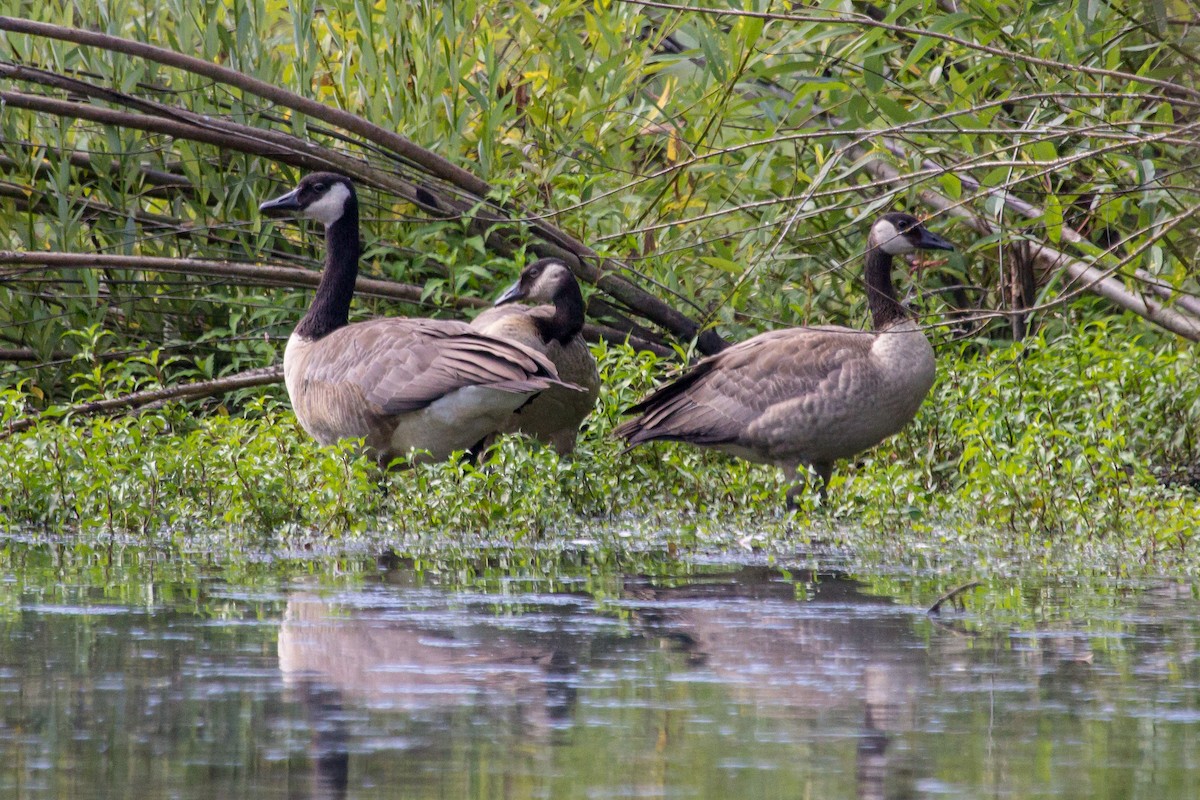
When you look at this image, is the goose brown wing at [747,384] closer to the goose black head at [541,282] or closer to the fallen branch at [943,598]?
the goose black head at [541,282]

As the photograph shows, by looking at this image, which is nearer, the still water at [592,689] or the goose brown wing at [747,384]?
the still water at [592,689]

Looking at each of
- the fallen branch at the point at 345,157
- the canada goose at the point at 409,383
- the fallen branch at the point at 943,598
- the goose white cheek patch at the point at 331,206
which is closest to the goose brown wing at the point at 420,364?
the canada goose at the point at 409,383

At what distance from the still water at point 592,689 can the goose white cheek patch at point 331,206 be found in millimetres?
3983

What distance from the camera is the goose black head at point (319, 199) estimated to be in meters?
9.00

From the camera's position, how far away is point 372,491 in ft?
23.5

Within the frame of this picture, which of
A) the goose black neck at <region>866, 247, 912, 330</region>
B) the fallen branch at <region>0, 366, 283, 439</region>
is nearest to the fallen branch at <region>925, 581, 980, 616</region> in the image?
the goose black neck at <region>866, 247, 912, 330</region>

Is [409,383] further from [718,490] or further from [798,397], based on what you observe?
[798,397]

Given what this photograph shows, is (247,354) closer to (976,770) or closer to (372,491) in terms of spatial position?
(372,491)

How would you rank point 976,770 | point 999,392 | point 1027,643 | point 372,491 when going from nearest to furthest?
point 976,770, point 1027,643, point 372,491, point 999,392

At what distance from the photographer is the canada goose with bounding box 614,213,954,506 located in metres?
7.80

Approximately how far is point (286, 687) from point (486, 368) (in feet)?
13.2

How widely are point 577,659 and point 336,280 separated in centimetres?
540

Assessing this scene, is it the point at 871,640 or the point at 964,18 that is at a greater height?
the point at 964,18

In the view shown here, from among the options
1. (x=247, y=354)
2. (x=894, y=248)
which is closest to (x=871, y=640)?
(x=894, y=248)
